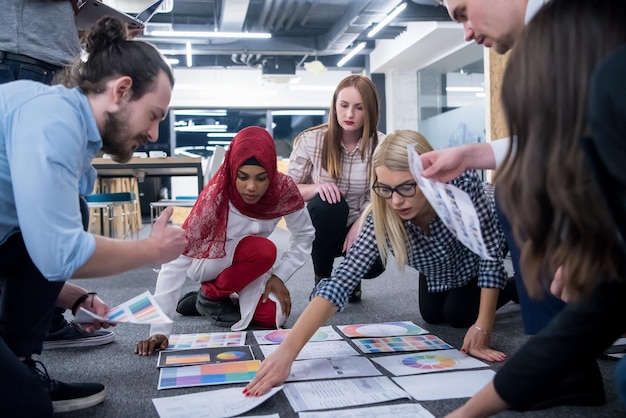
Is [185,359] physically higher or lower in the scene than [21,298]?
lower

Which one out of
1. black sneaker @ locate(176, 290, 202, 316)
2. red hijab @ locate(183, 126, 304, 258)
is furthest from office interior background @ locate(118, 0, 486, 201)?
black sneaker @ locate(176, 290, 202, 316)

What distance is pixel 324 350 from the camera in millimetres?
1640

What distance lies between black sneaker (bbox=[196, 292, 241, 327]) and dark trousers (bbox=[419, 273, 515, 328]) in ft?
2.24

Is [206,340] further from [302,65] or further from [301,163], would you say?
[302,65]

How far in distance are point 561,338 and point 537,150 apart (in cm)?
27

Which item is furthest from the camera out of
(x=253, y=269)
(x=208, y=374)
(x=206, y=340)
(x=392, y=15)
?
(x=392, y=15)

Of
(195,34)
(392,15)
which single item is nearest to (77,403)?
(392,15)

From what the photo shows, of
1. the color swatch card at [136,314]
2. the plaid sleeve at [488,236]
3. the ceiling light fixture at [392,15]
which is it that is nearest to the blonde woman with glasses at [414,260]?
the plaid sleeve at [488,236]

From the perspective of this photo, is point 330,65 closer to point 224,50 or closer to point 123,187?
point 224,50

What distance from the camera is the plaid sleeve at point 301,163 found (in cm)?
252

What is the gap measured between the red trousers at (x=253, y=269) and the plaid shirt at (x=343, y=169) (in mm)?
493

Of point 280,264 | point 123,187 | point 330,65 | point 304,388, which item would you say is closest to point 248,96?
point 330,65

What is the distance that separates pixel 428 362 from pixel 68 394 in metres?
0.87

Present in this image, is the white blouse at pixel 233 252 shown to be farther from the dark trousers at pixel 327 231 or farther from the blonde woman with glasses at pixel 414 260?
the blonde woman with glasses at pixel 414 260
